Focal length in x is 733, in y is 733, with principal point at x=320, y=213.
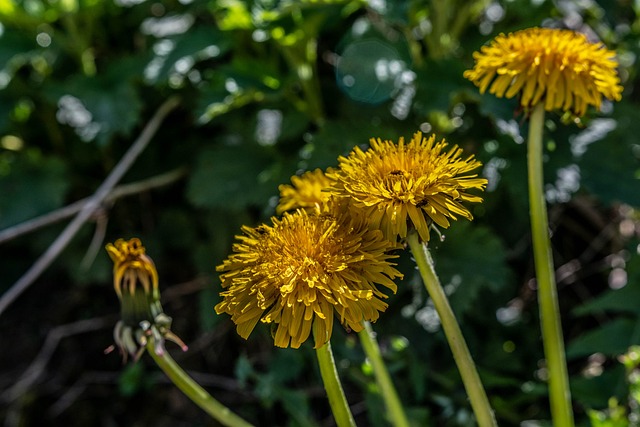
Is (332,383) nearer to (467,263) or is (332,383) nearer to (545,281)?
(545,281)

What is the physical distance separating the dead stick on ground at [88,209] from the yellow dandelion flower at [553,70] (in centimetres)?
113

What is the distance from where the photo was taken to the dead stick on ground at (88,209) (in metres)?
1.63

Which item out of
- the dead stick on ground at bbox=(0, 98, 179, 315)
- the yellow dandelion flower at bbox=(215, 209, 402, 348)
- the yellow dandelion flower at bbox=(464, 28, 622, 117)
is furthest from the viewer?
the dead stick on ground at bbox=(0, 98, 179, 315)

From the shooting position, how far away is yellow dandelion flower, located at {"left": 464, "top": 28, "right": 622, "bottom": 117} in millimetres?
939

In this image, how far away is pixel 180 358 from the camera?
205 centimetres

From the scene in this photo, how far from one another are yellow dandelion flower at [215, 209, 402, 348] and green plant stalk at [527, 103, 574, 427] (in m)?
0.29

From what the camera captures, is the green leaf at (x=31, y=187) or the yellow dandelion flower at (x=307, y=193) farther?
the green leaf at (x=31, y=187)

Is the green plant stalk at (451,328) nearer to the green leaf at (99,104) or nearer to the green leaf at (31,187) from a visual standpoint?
the green leaf at (99,104)

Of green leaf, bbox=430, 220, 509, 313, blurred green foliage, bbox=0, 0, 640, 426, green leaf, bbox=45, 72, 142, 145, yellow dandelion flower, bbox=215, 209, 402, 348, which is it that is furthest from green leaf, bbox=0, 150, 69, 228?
yellow dandelion flower, bbox=215, 209, 402, 348

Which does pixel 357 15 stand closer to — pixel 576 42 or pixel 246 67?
pixel 246 67

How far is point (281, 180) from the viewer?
1613 mm

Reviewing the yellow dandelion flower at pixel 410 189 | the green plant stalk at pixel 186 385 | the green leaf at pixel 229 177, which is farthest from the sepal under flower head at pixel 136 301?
the green leaf at pixel 229 177

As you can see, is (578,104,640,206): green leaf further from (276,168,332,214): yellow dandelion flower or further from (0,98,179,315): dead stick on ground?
(0,98,179,315): dead stick on ground

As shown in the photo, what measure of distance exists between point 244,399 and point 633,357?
3.24ft
